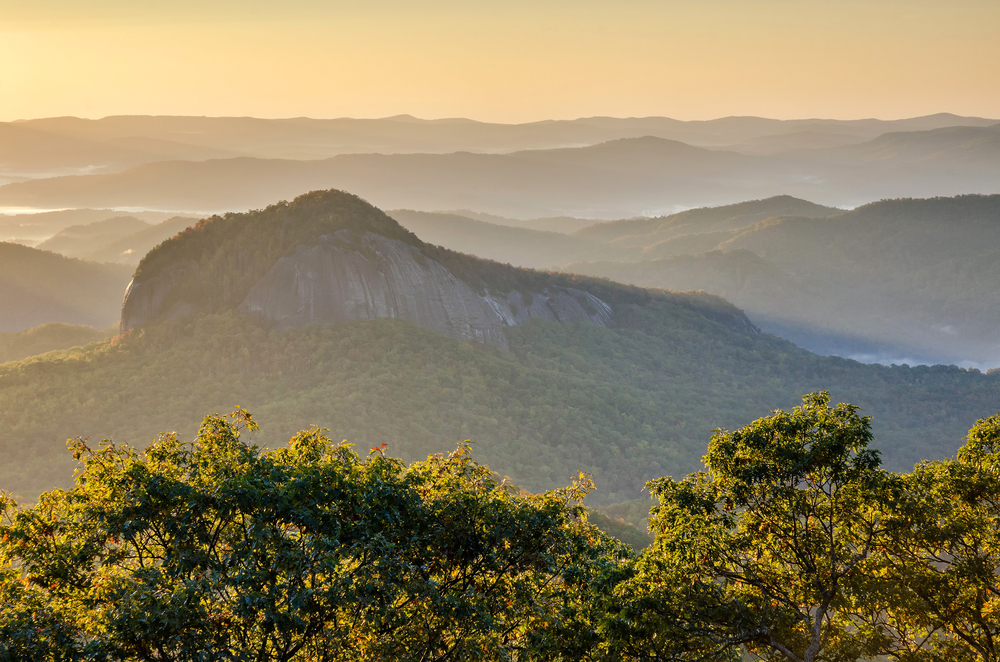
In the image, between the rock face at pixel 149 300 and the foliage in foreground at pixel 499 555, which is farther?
the rock face at pixel 149 300

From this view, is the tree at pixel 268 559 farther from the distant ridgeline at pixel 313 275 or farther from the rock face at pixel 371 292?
the distant ridgeline at pixel 313 275

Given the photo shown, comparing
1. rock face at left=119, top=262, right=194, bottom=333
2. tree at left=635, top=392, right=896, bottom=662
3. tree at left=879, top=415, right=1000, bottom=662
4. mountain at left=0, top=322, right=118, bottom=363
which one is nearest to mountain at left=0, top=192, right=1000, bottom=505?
rock face at left=119, top=262, right=194, bottom=333

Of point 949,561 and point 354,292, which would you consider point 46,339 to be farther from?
point 949,561

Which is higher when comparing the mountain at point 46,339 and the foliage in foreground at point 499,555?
the foliage in foreground at point 499,555

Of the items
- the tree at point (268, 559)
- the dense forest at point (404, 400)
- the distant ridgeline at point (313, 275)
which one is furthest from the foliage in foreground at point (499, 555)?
the distant ridgeline at point (313, 275)

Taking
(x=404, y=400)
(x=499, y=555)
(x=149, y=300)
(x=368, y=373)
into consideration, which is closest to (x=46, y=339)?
(x=149, y=300)

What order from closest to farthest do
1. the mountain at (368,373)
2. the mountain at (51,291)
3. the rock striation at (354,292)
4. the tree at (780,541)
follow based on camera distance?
the tree at (780,541), the mountain at (368,373), the rock striation at (354,292), the mountain at (51,291)
